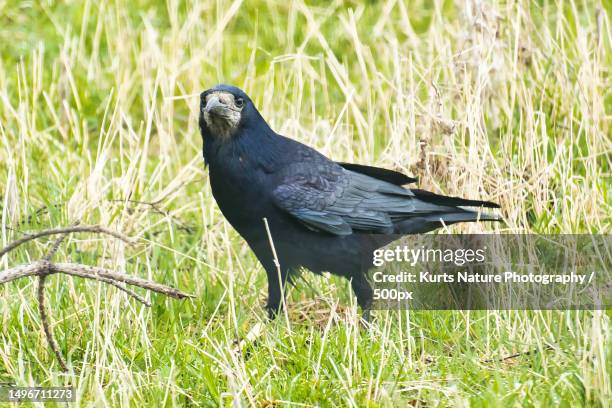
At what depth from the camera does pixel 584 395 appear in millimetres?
3299

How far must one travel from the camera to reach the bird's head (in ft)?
15.1

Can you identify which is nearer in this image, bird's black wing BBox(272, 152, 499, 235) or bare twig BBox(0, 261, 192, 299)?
bare twig BBox(0, 261, 192, 299)

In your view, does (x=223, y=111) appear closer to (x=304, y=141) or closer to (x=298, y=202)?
(x=298, y=202)

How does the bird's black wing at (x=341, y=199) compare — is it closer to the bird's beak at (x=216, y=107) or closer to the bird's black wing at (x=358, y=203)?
the bird's black wing at (x=358, y=203)

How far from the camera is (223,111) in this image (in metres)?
4.60

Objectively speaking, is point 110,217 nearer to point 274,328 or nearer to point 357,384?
point 274,328

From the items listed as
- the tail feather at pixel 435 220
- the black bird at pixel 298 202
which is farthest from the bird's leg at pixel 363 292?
the tail feather at pixel 435 220

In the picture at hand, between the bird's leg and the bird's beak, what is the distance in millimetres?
1007

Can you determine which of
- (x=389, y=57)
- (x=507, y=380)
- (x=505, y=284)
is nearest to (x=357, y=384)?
(x=507, y=380)

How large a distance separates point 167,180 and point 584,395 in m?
3.40

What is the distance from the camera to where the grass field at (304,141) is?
12.2 feet

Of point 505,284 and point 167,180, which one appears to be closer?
point 505,284

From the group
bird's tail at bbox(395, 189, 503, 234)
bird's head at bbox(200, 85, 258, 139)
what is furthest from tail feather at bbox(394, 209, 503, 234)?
bird's head at bbox(200, 85, 258, 139)

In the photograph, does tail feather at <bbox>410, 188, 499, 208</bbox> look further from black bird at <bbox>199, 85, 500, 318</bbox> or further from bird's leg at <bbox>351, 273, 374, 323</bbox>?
bird's leg at <bbox>351, 273, 374, 323</bbox>
